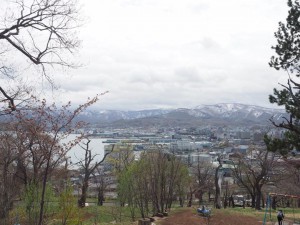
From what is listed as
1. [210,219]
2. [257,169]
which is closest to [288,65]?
[210,219]

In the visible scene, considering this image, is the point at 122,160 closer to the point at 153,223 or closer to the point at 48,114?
the point at 153,223

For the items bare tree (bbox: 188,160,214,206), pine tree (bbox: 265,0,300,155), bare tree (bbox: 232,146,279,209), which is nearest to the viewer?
pine tree (bbox: 265,0,300,155)

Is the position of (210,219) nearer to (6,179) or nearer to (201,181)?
(6,179)

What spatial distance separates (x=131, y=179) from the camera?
25703 mm

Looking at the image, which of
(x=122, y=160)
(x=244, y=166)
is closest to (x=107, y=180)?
(x=122, y=160)

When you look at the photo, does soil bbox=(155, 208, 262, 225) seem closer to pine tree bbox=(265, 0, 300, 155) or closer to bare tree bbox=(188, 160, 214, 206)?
→ pine tree bbox=(265, 0, 300, 155)

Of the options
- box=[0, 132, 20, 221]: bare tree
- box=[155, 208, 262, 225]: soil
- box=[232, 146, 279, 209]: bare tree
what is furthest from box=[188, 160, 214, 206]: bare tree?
box=[0, 132, 20, 221]: bare tree

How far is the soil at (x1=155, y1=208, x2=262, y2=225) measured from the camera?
2127cm

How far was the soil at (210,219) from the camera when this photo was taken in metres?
21.3

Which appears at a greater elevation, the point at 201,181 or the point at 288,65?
the point at 288,65

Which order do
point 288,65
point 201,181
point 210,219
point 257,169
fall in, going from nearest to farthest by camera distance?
point 288,65 → point 210,219 → point 257,169 → point 201,181

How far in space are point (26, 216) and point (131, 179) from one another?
10.6m

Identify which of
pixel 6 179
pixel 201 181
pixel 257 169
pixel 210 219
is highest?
pixel 6 179

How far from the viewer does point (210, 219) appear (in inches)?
881
